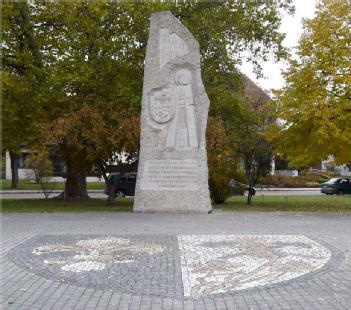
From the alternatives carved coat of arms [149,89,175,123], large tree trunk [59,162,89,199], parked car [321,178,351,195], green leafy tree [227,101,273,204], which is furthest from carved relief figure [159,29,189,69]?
parked car [321,178,351,195]

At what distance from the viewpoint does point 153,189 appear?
625 inches

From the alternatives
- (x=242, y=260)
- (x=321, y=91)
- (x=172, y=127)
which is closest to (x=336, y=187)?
(x=321, y=91)

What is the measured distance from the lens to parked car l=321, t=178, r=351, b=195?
1585 inches

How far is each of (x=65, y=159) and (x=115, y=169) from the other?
6.66 ft

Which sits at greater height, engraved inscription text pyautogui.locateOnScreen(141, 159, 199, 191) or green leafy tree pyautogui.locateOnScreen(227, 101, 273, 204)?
green leafy tree pyautogui.locateOnScreen(227, 101, 273, 204)

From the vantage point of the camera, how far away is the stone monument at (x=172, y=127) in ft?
51.8

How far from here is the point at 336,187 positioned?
40531mm

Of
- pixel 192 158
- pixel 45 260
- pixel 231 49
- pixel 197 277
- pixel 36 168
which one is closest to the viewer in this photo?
pixel 197 277

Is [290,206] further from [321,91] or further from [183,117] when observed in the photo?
[183,117]

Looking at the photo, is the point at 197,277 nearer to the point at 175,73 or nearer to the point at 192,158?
the point at 192,158

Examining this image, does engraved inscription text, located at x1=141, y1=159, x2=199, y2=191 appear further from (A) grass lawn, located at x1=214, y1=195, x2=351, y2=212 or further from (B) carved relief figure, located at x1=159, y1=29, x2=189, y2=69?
(A) grass lawn, located at x1=214, y1=195, x2=351, y2=212

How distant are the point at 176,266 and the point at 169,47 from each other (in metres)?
10.0

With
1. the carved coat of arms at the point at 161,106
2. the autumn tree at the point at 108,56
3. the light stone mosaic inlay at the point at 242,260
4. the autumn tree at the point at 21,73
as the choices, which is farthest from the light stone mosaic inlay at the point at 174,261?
the autumn tree at the point at 21,73

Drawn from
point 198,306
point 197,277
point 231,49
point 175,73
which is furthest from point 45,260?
point 231,49
